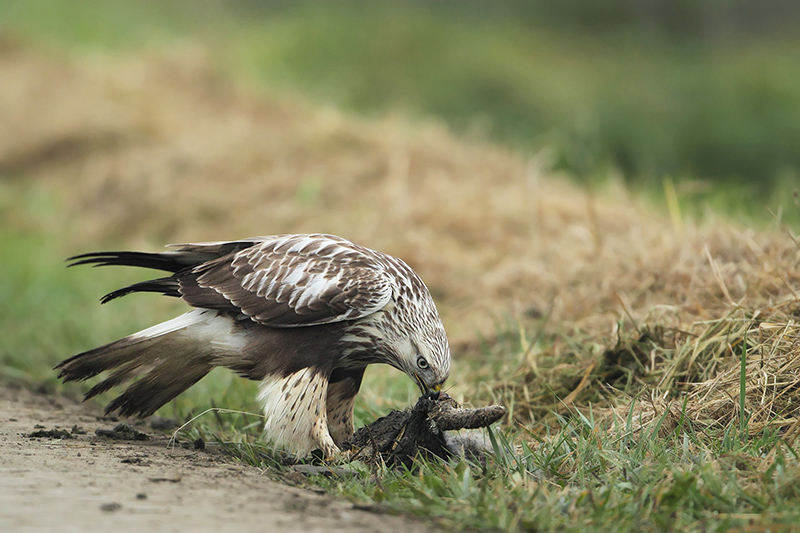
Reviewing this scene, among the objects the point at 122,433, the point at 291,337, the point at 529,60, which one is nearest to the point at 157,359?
the point at 122,433

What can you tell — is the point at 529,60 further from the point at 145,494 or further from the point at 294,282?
the point at 145,494

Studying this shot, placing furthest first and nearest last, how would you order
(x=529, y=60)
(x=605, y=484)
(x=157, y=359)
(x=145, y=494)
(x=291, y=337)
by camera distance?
(x=529, y=60) → (x=157, y=359) → (x=291, y=337) → (x=605, y=484) → (x=145, y=494)

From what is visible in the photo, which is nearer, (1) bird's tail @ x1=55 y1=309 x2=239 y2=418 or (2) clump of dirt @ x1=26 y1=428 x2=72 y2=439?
(2) clump of dirt @ x1=26 y1=428 x2=72 y2=439

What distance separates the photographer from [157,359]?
3805mm

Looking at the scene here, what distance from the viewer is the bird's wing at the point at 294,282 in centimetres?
362

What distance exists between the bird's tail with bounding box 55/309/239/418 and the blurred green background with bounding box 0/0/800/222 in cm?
874

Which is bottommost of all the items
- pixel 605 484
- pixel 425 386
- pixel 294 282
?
pixel 605 484

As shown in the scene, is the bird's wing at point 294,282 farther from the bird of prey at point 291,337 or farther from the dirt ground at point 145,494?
the dirt ground at point 145,494

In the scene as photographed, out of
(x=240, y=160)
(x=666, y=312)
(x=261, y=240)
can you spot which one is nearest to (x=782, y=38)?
(x=240, y=160)

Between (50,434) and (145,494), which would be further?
(50,434)

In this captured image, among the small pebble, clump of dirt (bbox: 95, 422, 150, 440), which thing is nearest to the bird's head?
clump of dirt (bbox: 95, 422, 150, 440)

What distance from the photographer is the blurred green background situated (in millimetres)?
14672

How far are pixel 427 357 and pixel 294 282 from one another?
709mm

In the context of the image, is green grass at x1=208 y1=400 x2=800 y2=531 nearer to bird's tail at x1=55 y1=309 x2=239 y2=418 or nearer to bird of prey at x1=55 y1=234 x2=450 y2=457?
bird of prey at x1=55 y1=234 x2=450 y2=457
